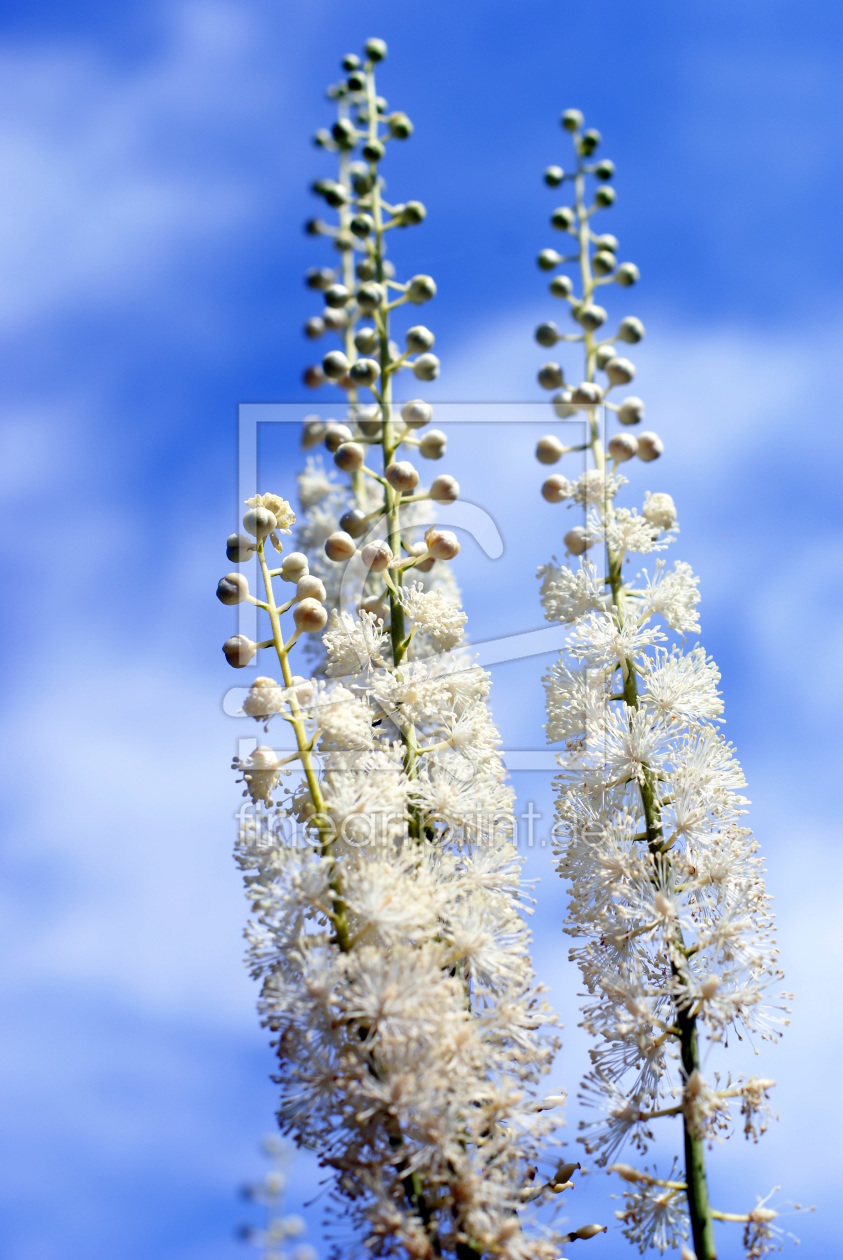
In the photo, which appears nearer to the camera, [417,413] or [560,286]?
[417,413]

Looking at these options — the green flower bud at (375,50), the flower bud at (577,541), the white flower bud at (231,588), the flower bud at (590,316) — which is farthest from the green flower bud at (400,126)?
the white flower bud at (231,588)

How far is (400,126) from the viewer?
19.1 feet

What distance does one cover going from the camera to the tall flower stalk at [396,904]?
3721 mm

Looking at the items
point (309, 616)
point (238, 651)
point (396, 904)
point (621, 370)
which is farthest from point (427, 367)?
point (396, 904)

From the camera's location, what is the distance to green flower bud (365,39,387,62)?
19.7ft

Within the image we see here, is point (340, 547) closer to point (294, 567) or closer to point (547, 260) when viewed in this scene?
point (294, 567)

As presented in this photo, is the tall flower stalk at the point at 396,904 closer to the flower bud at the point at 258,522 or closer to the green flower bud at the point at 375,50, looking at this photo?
the flower bud at the point at 258,522

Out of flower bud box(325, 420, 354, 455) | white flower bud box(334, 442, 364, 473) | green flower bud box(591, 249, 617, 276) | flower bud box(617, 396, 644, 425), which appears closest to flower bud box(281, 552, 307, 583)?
white flower bud box(334, 442, 364, 473)

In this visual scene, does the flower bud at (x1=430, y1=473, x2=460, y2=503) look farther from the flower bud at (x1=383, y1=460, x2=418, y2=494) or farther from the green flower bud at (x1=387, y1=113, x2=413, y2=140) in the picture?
the green flower bud at (x1=387, y1=113, x2=413, y2=140)

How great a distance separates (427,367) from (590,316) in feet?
2.82

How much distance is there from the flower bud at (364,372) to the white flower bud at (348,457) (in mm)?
292

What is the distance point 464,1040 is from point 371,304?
3.16m

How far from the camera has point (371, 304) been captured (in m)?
5.46

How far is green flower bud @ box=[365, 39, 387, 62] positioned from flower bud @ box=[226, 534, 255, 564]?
2.76m
